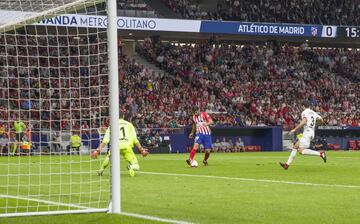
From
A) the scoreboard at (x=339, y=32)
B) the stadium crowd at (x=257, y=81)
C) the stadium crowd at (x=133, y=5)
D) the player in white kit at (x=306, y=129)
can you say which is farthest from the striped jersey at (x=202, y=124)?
the scoreboard at (x=339, y=32)

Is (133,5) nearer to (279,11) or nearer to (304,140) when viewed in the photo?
(279,11)

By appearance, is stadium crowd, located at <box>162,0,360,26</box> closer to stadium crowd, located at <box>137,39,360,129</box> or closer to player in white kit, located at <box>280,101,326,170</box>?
stadium crowd, located at <box>137,39,360,129</box>

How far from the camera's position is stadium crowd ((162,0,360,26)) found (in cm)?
5078

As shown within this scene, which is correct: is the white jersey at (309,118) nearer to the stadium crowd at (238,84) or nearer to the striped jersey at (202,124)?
the striped jersey at (202,124)

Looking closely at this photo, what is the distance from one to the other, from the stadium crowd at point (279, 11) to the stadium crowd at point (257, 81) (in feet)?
7.58

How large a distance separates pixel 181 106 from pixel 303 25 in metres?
12.8

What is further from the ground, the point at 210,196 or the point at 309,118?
the point at 309,118

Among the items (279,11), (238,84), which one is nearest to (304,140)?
(238,84)

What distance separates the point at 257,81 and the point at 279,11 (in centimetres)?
664

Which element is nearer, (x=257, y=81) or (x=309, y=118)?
(x=309, y=118)

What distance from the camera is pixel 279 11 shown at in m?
53.7

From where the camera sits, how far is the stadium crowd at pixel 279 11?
50775mm

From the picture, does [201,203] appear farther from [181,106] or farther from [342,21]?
[342,21]

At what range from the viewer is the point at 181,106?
144ft
